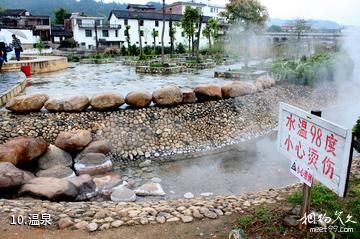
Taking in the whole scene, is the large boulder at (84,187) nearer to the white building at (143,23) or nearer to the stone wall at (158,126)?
the stone wall at (158,126)

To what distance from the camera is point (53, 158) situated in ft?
21.6

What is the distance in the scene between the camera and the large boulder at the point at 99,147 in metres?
7.00

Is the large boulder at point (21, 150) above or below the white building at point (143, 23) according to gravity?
below

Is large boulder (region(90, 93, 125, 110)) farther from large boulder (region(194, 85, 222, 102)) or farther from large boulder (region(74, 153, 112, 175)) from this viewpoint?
large boulder (region(194, 85, 222, 102))

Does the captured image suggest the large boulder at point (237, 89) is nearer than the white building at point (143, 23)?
Yes

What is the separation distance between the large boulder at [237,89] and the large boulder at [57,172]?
515 centimetres

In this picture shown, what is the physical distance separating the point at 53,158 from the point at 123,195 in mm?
2072

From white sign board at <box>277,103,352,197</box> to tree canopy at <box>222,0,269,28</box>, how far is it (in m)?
16.4

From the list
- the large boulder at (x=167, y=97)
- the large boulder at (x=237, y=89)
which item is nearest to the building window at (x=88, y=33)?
the large boulder at (x=237, y=89)

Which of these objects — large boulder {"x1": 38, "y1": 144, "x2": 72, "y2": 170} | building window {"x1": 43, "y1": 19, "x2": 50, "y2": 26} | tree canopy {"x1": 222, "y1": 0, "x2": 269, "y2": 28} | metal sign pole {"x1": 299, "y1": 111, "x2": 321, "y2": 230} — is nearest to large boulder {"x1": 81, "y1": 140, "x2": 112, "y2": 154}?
large boulder {"x1": 38, "y1": 144, "x2": 72, "y2": 170}

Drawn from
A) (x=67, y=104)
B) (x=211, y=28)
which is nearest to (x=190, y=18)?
(x=211, y=28)

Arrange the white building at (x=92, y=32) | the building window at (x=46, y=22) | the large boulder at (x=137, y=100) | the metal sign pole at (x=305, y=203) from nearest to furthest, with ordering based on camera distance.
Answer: the metal sign pole at (x=305, y=203) < the large boulder at (x=137, y=100) < the white building at (x=92, y=32) < the building window at (x=46, y=22)

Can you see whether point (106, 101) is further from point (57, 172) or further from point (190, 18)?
point (190, 18)

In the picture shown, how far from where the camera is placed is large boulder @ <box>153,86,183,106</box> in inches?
338
